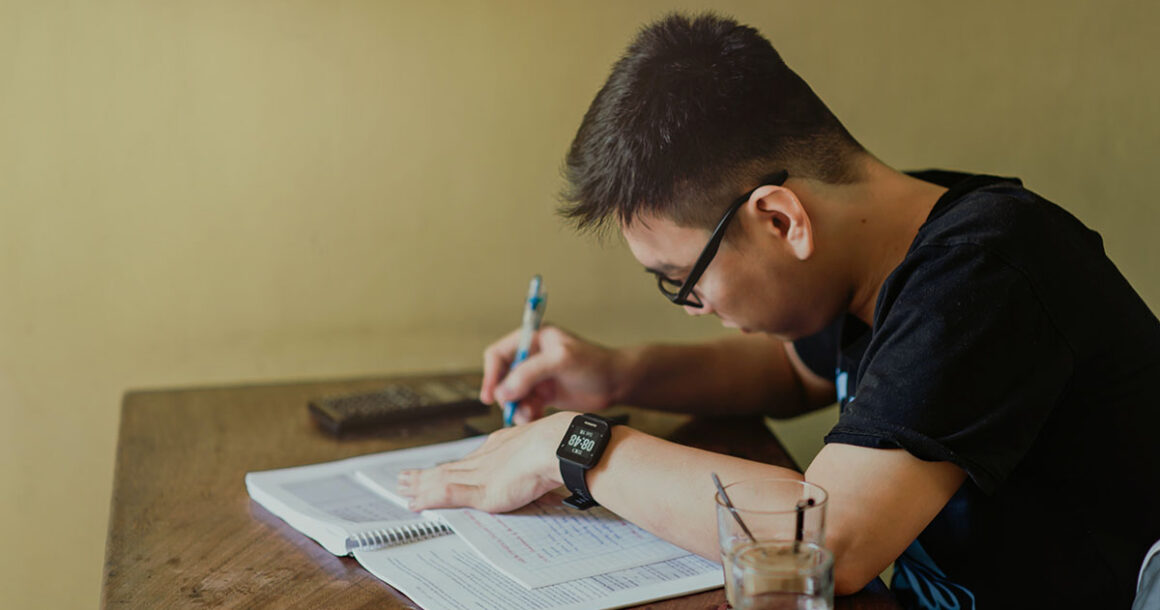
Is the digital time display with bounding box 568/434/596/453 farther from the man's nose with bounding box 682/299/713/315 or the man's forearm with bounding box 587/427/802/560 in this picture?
the man's nose with bounding box 682/299/713/315

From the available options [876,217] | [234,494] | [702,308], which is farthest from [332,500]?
[876,217]

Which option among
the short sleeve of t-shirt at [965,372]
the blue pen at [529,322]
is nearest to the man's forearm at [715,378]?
the blue pen at [529,322]

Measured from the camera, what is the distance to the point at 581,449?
1.03 m

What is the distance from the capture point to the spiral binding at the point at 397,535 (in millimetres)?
1020

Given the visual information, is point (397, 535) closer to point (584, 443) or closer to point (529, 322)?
point (584, 443)

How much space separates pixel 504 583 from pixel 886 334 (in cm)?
41

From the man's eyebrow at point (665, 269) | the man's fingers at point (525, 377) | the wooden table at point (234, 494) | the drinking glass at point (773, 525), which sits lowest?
the wooden table at point (234, 494)

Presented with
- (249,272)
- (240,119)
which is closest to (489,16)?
(240,119)

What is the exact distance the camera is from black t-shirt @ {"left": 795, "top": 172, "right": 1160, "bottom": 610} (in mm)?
887

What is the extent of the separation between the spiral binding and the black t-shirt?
0.41m

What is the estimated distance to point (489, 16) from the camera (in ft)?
5.59

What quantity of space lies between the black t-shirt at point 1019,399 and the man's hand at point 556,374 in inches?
19.8

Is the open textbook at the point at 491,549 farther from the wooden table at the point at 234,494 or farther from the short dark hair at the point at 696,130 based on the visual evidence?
the short dark hair at the point at 696,130

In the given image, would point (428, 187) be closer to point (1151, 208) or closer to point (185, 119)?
point (185, 119)
